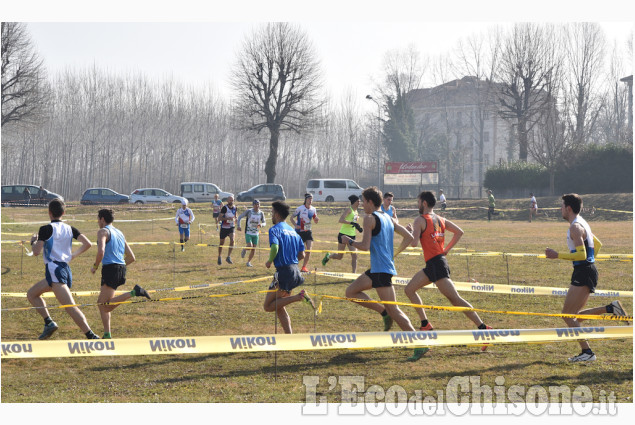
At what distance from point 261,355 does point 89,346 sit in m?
2.43

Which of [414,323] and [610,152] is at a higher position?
[610,152]

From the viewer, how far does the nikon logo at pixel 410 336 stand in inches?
281

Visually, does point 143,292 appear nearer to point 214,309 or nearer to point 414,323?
point 214,309

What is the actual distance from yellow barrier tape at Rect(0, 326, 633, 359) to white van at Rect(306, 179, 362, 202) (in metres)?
42.4

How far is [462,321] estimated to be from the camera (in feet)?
34.7

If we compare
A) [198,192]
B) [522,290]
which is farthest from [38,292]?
[198,192]

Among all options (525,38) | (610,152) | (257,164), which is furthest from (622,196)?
(257,164)

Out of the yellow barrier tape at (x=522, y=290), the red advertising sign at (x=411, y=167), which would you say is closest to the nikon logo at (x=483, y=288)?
the yellow barrier tape at (x=522, y=290)

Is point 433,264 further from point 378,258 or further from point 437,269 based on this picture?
point 378,258

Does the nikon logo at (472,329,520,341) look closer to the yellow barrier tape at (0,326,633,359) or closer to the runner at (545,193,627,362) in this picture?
the yellow barrier tape at (0,326,633,359)

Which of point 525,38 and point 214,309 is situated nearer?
point 214,309

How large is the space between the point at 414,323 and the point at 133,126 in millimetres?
71036

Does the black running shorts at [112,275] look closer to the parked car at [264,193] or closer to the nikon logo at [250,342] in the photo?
the nikon logo at [250,342]

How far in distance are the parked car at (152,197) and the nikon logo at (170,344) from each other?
41882 mm
